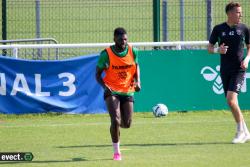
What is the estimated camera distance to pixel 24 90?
1739 cm

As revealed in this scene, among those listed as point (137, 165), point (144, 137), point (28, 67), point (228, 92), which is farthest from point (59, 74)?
point (137, 165)

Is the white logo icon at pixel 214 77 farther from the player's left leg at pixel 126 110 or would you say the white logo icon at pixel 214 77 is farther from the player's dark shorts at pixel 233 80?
the player's left leg at pixel 126 110

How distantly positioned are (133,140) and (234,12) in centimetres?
277

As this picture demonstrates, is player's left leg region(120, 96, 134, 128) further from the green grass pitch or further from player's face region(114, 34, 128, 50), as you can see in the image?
player's face region(114, 34, 128, 50)

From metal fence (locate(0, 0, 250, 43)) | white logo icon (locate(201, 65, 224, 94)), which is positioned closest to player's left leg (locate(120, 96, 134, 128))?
white logo icon (locate(201, 65, 224, 94))

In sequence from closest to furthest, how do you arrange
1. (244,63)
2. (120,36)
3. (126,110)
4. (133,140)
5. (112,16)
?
(120,36), (126,110), (244,63), (133,140), (112,16)

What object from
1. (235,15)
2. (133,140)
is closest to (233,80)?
(235,15)

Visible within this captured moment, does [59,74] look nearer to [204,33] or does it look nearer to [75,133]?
[75,133]

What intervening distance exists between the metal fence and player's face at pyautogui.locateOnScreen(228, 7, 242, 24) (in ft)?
16.7

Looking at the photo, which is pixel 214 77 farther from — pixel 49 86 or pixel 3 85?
pixel 3 85

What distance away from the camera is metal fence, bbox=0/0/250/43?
62.6 ft

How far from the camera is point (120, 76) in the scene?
12094 millimetres

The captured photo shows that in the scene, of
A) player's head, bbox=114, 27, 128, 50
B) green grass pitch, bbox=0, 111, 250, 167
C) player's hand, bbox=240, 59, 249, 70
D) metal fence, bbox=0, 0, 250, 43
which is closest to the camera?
green grass pitch, bbox=0, 111, 250, 167

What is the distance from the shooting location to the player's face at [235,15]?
43.3 ft
